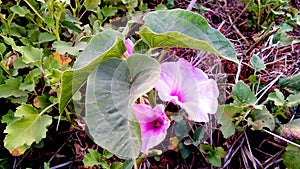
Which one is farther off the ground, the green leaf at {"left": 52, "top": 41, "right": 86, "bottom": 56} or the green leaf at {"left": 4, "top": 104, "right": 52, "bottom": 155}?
the green leaf at {"left": 52, "top": 41, "right": 86, "bottom": 56}

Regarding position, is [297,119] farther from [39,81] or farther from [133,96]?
[39,81]

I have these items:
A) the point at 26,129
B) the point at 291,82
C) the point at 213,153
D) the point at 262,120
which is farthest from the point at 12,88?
the point at 291,82

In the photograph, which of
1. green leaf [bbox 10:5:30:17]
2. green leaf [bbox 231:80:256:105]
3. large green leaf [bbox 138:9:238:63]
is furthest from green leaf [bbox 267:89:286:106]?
green leaf [bbox 10:5:30:17]

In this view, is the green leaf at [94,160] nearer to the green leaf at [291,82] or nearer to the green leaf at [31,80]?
the green leaf at [31,80]

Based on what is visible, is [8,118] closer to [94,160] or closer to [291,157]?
[94,160]

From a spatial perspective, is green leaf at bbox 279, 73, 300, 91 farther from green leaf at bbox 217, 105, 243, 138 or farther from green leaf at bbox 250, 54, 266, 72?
green leaf at bbox 217, 105, 243, 138

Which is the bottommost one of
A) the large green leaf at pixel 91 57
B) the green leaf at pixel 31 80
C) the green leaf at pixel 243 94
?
the green leaf at pixel 31 80

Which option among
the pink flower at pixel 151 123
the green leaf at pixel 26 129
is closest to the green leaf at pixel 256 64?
the pink flower at pixel 151 123
